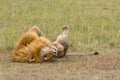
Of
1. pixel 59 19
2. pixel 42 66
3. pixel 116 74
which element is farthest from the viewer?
pixel 59 19

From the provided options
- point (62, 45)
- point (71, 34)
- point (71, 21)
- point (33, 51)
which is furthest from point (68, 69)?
point (71, 21)

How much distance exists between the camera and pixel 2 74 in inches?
233

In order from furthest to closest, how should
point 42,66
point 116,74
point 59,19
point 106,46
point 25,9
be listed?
1. point 25,9
2. point 59,19
3. point 106,46
4. point 42,66
5. point 116,74

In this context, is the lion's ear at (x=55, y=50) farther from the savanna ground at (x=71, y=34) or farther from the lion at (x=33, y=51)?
the savanna ground at (x=71, y=34)

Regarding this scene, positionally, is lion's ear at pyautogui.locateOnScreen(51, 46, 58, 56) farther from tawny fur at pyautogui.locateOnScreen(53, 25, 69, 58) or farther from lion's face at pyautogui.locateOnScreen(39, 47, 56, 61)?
tawny fur at pyautogui.locateOnScreen(53, 25, 69, 58)

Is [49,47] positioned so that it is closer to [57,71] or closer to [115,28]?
[57,71]

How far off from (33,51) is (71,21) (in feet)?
11.6

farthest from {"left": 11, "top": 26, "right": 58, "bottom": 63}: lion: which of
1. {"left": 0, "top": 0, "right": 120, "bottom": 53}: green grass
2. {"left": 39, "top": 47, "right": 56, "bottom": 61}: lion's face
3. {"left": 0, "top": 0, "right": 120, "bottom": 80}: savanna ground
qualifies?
{"left": 0, "top": 0, "right": 120, "bottom": 53}: green grass

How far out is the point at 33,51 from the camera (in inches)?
254

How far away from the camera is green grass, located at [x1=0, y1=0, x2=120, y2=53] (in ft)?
26.0

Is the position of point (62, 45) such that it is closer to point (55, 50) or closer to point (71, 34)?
point (55, 50)

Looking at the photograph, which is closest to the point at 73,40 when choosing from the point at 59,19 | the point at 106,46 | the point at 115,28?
the point at 106,46

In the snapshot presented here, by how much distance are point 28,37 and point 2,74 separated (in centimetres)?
91

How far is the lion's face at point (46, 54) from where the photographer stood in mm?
6418
